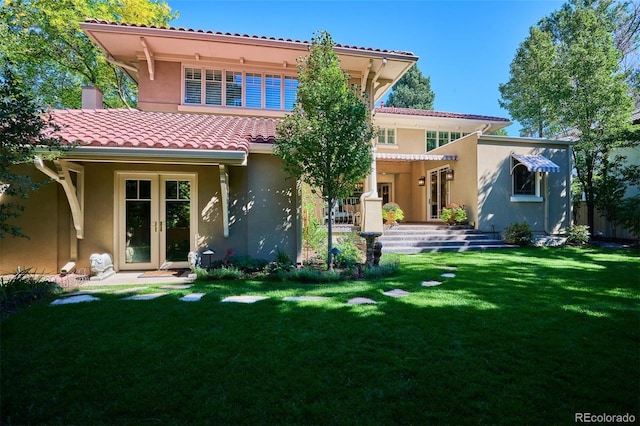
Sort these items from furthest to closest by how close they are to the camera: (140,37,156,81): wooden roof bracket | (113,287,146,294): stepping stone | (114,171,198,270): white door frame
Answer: (140,37,156,81): wooden roof bracket
(114,171,198,270): white door frame
(113,287,146,294): stepping stone

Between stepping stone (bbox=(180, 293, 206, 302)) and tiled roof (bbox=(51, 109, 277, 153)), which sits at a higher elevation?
tiled roof (bbox=(51, 109, 277, 153))

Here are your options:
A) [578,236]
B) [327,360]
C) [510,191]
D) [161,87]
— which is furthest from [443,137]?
[327,360]

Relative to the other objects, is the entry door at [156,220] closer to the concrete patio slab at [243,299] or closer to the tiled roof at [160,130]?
the tiled roof at [160,130]

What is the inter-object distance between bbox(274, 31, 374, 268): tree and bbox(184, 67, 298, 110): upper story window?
492 centimetres

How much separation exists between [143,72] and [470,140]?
53.8ft

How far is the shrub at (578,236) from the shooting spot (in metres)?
15.4

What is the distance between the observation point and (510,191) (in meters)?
16.4

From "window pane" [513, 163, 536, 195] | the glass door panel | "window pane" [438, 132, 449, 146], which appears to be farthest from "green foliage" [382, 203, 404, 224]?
"window pane" [438, 132, 449, 146]

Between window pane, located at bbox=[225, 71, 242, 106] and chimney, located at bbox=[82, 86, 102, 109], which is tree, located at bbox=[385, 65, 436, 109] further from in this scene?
chimney, located at bbox=[82, 86, 102, 109]

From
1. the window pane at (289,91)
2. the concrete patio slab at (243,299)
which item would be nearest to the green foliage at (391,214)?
the window pane at (289,91)

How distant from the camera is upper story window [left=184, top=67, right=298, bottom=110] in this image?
13.3 metres

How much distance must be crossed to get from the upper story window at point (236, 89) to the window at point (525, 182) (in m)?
12.6

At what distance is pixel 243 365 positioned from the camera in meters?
3.70

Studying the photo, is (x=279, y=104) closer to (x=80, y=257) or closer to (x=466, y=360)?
(x=80, y=257)
